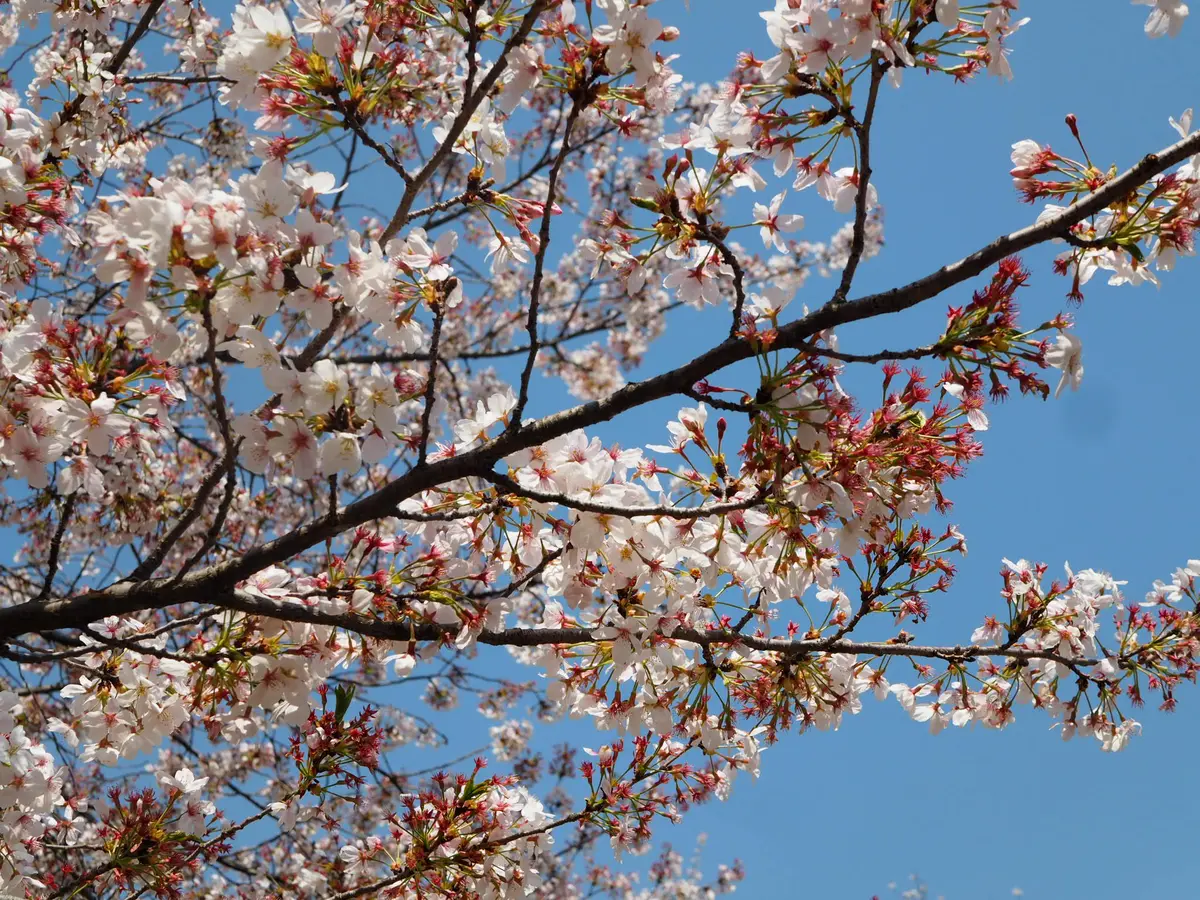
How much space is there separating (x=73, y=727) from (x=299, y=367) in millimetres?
2054

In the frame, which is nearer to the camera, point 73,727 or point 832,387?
point 832,387

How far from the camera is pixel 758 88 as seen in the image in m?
2.54

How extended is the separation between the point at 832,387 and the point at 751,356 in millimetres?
221

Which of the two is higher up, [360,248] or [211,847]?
[360,248]

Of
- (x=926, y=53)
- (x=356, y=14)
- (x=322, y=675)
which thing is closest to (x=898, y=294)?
(x=926, y=53)

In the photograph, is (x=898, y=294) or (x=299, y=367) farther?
(x=299, y=367)

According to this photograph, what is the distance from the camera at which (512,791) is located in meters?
3.57

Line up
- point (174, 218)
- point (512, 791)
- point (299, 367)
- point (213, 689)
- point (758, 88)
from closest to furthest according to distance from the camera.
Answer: point (174, 218), point (758, 88), point (299, 367), point (213, 689), point (512, 791)

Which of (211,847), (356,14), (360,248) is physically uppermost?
(356,14)

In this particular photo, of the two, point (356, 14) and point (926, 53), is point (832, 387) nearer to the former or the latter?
point (926, 53)

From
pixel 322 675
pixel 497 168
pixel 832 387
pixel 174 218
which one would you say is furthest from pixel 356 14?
pixel 322 675

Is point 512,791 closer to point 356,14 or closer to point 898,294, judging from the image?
point 898,294

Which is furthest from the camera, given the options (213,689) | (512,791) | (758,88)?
(512,791)

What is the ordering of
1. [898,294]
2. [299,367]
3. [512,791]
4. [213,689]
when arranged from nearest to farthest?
[898,294]
[299,367]
[213,689]
[512,791]
